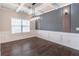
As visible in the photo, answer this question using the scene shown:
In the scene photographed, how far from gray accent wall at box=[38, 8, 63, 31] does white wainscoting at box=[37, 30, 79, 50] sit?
111 millimetres

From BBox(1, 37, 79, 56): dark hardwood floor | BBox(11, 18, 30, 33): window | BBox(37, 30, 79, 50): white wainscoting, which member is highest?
BBox(11, 18, 30, 33): window

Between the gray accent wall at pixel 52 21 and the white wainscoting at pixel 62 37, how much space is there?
0.37ft

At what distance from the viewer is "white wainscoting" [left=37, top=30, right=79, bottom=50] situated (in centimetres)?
180

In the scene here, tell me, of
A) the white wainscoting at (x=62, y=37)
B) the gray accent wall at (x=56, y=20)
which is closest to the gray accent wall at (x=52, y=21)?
the gray accent wall at (x=56, y=20)

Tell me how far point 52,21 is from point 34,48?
0.79 metres

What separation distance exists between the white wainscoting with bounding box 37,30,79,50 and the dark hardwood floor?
0.09m

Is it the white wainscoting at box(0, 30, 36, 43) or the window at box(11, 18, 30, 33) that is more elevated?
the window at box(11, 18, 30, 33)

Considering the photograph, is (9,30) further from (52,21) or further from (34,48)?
(52,21)

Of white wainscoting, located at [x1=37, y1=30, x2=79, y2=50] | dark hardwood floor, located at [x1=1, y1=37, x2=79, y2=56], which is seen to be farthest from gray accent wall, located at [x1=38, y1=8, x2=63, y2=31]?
dark hardwood floor, located at [x1=1, y1=37, x2=79, y2=56]

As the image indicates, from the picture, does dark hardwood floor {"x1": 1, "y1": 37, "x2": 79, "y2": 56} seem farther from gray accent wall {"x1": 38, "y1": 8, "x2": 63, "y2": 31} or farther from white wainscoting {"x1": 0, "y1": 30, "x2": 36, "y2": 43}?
gray accent wall {"x1": 38, "y1": 8, "x2": 63, "y2": 31}

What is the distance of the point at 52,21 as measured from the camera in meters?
1.95

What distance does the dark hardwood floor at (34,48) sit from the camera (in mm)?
1811

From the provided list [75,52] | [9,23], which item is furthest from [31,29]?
[75,52]

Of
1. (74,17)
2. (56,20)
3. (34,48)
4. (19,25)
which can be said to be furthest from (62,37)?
(19,25)
